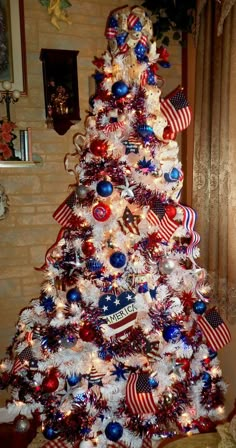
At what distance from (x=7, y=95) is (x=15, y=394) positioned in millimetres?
1643

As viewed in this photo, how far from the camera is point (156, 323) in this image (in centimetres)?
175

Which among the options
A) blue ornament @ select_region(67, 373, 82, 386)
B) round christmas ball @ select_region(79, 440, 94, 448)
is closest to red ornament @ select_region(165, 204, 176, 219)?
blue ornament @ select_region(67, 373, 82, 386)

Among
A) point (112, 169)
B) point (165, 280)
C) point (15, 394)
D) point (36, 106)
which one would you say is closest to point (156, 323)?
point (165, 280)

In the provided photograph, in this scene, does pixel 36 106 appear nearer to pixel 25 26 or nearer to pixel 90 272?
pixel 25 26

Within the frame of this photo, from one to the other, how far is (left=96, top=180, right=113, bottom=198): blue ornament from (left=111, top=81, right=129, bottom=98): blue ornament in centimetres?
39

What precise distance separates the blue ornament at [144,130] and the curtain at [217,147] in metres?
0.61

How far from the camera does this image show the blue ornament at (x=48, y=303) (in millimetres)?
1875

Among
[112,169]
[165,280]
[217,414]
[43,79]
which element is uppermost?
[43,79]

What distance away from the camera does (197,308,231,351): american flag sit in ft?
6.22

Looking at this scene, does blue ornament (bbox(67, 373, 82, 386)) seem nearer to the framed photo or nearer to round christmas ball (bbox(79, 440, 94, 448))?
round christmas ball (bbox(79, 440, 94, 448))

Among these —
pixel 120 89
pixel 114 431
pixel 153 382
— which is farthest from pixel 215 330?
pixel 120 89

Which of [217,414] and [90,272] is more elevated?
[90,272]

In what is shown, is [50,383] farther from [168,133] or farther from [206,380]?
[168,133]

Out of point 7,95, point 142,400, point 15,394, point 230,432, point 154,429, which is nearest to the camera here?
point 230,432
